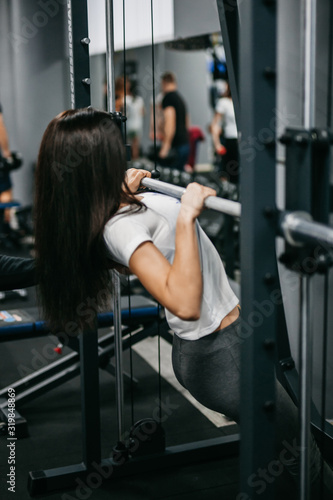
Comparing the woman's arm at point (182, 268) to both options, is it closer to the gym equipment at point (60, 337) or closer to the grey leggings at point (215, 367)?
the grey leggings at point (215, 367)

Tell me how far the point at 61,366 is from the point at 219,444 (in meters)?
0.92

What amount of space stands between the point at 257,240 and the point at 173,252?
1.58 feet

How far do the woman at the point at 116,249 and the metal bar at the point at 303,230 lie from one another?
31cm

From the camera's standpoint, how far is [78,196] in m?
1.49

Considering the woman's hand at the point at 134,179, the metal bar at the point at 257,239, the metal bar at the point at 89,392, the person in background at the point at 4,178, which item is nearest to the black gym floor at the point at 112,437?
the metal bar at the point at 89,392

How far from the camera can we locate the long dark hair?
147cm

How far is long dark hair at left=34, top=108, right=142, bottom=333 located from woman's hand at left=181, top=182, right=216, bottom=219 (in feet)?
0.71

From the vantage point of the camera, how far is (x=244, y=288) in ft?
3.74

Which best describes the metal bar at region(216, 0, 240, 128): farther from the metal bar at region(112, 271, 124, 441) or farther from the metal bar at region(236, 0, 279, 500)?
the metal bar at region(236, 0, 279, 500)

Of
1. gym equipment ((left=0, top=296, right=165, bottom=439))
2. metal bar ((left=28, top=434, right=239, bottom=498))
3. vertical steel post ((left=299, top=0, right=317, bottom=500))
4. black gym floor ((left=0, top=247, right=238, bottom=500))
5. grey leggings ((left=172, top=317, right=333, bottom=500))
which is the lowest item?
black gym floor ((left=0, top=247, right=238, bottom=500))

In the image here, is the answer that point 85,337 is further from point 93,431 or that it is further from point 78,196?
point 78,196

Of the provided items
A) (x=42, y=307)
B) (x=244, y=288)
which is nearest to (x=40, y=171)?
(x=42, y=307)

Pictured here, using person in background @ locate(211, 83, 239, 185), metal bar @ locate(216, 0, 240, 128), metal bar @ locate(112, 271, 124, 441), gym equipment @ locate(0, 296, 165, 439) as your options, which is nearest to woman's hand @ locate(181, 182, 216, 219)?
metal bar @ locate(216, 0, 240, 128)

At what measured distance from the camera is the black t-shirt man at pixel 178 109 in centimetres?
705
